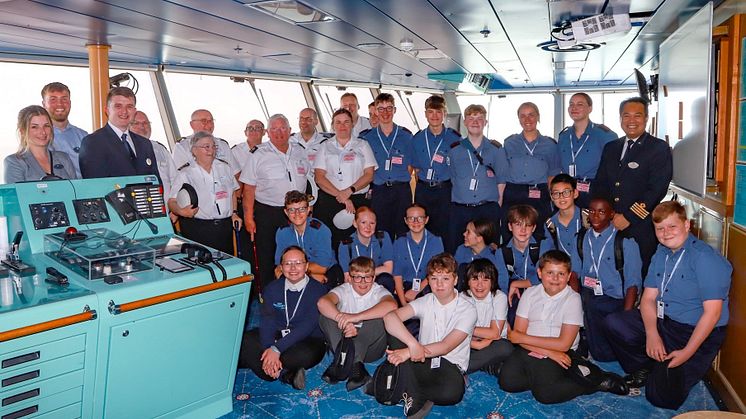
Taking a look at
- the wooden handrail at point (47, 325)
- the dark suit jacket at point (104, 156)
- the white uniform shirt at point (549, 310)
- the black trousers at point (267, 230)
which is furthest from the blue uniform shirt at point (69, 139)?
the white uniform shirt at point (549, 310)

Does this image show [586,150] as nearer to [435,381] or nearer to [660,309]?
[660,309]

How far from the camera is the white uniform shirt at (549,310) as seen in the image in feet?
11.2

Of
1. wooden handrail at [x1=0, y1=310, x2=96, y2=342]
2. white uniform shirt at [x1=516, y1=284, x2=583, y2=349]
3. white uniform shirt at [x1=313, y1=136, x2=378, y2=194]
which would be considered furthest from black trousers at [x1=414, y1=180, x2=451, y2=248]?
wooden handrail at [x1=0, y1=310, x2=96, y2=342]

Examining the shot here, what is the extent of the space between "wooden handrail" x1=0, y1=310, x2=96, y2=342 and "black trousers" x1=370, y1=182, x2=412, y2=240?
3.03 metres

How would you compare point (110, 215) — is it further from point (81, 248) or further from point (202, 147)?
point (202, 147)

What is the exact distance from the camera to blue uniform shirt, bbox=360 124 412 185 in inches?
198

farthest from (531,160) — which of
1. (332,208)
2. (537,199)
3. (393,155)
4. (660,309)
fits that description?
(332,208)

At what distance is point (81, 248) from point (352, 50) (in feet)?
16.2

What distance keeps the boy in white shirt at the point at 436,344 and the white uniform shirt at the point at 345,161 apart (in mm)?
1741

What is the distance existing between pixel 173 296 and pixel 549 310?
227 cm

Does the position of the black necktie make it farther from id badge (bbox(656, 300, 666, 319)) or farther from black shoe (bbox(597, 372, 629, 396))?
id badge (bbox(656, 300, 666, 319))

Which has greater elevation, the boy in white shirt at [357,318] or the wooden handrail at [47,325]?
the wooden handrail at [47,325]

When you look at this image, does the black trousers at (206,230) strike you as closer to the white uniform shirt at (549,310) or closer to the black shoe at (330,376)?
the black shoe at (330,376)

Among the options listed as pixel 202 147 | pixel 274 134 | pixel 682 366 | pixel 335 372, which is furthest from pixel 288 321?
pixel 682 366
